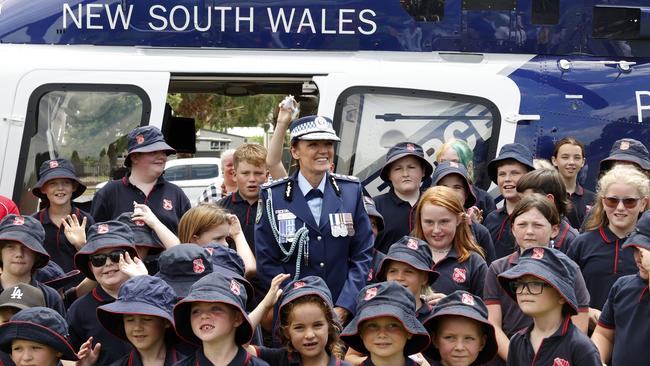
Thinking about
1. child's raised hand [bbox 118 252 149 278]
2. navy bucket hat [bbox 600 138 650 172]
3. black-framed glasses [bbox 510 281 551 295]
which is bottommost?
black-framed glasses [bbox 510 281 551 295]

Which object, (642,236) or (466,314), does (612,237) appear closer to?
(642,236)

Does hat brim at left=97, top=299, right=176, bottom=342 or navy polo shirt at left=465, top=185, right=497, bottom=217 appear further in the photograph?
navy polo shirt at left=465, top=185, right=497, bottom=217

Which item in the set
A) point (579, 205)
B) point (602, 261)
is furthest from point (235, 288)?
point (579, 205)

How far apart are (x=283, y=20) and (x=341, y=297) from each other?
110 inches

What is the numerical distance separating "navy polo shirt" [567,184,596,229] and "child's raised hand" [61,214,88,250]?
327 cm

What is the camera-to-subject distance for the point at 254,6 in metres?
7.78

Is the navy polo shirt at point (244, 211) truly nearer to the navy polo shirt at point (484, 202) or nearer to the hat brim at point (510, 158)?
the navy polo shirt at point (484, 202)

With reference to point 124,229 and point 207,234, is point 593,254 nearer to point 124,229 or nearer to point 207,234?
point 207,234

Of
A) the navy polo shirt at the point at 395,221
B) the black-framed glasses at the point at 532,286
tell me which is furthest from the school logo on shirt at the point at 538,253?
the navy polo shirt at the point at 395,221

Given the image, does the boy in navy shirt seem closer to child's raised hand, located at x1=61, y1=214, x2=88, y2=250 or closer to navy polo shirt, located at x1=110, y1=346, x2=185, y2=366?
navy polo shirt, located at x1=110, y1=346, x2=185, y2=366

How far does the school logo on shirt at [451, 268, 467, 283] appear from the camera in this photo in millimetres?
5795

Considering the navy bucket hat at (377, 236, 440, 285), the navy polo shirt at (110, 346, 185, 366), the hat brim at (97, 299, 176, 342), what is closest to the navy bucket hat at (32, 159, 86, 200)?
the hat brim at (97, 299, 176, 342)

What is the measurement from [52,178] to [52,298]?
1226 mm

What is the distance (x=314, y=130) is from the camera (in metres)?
5.91
